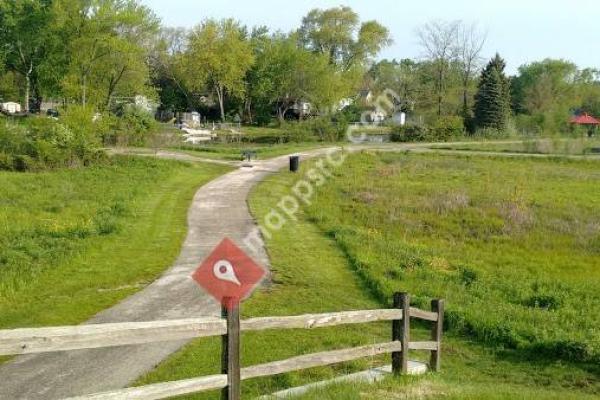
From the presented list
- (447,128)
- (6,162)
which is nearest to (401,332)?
(6,162)

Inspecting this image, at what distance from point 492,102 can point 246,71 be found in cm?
3395

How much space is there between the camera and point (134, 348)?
9.12 m

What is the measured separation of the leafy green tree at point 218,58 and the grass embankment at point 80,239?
165 ft

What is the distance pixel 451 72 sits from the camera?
7950 cm

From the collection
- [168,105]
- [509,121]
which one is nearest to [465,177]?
[509,121]

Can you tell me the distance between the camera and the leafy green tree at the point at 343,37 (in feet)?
307

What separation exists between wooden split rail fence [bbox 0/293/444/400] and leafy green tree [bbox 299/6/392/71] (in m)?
88.1

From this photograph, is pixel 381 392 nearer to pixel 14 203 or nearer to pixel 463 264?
pixel 463 264

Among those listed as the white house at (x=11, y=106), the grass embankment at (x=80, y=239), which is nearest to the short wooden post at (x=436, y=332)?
the grass embankment at (x=80, y=239)

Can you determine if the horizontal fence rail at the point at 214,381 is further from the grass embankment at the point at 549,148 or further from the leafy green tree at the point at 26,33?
the leafy green tree at the point at 26,33

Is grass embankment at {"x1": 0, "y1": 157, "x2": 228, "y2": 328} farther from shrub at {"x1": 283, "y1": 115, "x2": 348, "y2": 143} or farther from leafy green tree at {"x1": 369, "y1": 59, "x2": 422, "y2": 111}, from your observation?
leafy green tree at {"x1": 369, "y1": 59, "x2": 422, "y2": 111}

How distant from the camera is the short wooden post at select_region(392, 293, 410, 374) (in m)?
7.54

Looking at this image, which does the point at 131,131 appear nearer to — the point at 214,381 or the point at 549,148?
the point at 549,148

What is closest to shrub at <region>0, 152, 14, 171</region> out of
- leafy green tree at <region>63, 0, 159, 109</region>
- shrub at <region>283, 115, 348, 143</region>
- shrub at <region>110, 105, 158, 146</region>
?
shrub at <region>110, 105, 158, 146</region>
